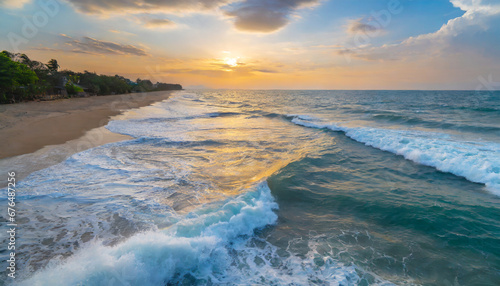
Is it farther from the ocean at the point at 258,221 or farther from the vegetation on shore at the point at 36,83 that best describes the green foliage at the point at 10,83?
the ocean at the point at 258,221

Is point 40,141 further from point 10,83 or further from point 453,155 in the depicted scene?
point 10,83

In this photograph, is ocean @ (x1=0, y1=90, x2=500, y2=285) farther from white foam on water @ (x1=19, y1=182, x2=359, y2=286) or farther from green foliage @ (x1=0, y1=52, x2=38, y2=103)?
green foliage @ (x1=0, y1=52, x2=38, y2=103)

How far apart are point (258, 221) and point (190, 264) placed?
1.86 metres

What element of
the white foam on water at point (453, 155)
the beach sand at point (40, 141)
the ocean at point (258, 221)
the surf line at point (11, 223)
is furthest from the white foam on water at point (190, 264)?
the white foam on water at point (453, 155)

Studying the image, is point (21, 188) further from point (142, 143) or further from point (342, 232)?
point (342, 232)

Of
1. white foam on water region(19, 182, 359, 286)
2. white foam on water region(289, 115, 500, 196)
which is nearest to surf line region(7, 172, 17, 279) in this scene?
white foam on water region(19, 182, 359, 286)

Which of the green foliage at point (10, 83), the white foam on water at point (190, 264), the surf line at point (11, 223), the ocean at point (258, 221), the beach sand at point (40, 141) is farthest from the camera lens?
the green foliage at point (10, 83)

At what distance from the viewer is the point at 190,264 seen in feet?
12.4

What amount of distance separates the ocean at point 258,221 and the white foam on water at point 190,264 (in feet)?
0.06

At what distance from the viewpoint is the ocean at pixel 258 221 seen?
361cm

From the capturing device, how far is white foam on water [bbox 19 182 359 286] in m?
3.28

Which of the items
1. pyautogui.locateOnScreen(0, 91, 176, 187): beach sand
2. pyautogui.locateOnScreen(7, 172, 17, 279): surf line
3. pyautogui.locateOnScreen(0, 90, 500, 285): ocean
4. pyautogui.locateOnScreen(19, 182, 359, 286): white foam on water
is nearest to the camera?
pyautogui.locateOnScreen(19, 182, 359, 286): white foam on water

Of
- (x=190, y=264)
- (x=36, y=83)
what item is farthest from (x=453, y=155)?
(x=36, y=83)

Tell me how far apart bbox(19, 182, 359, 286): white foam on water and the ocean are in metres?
0.02
